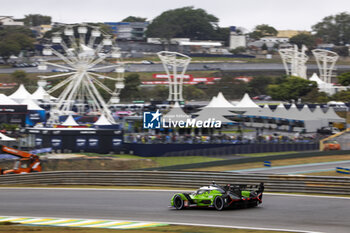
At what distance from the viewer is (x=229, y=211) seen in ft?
52.4

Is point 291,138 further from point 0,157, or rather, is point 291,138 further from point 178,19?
point 178,19

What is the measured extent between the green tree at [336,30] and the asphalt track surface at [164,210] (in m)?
177

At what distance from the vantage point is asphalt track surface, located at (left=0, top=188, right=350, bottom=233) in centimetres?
1417

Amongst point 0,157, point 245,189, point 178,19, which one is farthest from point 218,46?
point 245,189

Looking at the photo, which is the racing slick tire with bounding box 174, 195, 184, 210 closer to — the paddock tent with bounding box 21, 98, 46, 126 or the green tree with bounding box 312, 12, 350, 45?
the paddock tent with bounding box 21, 98, 46, 126

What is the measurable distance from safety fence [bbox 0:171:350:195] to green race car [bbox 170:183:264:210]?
110 inches

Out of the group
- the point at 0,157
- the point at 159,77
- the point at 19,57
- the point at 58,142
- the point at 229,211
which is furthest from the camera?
the point at 19,57

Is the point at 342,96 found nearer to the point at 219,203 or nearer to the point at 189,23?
the point at 219,203

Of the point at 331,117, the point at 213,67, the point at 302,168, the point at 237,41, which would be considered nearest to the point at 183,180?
the point at 302,168

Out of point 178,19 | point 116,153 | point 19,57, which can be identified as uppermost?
point 178,19

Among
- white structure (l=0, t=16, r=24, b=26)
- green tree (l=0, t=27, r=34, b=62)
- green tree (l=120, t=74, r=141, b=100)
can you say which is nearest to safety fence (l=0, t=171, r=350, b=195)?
green tree (l=120, t=74, r=141, b=100)

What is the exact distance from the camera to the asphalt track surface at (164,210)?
558 inches

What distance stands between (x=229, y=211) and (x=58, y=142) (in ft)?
83.2

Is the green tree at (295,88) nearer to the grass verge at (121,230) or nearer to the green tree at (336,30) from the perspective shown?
the grass verge at (121,230)
